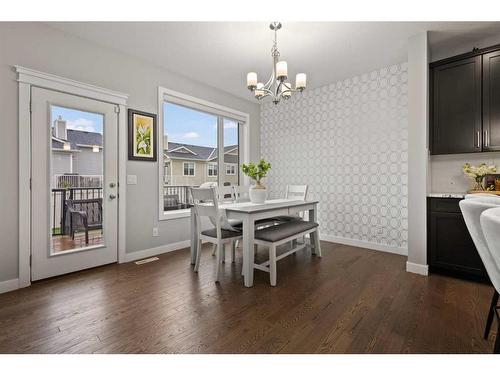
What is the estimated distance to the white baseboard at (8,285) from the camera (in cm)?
233

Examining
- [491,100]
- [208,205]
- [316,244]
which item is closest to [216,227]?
[208,205]

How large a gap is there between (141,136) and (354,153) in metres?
3.17

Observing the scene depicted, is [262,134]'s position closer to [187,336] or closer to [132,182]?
[132,182]

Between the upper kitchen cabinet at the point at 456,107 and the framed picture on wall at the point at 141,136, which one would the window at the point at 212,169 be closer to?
the framed picture on wall at the point at 141,136

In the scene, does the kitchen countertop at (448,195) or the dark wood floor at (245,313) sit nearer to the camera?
the dark wood floor at (245,313)

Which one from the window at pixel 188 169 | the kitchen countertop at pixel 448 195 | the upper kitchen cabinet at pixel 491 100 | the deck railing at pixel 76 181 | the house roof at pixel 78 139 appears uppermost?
the upper kitchen cabinet at pixel 491 100

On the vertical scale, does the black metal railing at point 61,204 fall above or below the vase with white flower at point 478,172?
below

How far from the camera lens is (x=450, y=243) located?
268 cm

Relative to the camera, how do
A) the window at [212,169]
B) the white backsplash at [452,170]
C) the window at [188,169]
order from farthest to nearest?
the window at [212,169] → the window at [188,169] → the white backsplash at [452,170]

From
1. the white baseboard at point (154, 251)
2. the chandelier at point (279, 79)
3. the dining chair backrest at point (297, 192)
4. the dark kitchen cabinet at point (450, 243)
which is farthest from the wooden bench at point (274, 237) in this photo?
the white baseboard at point (154, 251)

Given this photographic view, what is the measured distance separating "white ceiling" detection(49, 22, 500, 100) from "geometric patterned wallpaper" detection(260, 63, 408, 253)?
45 centimetres

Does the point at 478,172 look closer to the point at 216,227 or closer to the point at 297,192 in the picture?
the point at 297,192

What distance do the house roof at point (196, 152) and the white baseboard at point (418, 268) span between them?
3.35 meters
